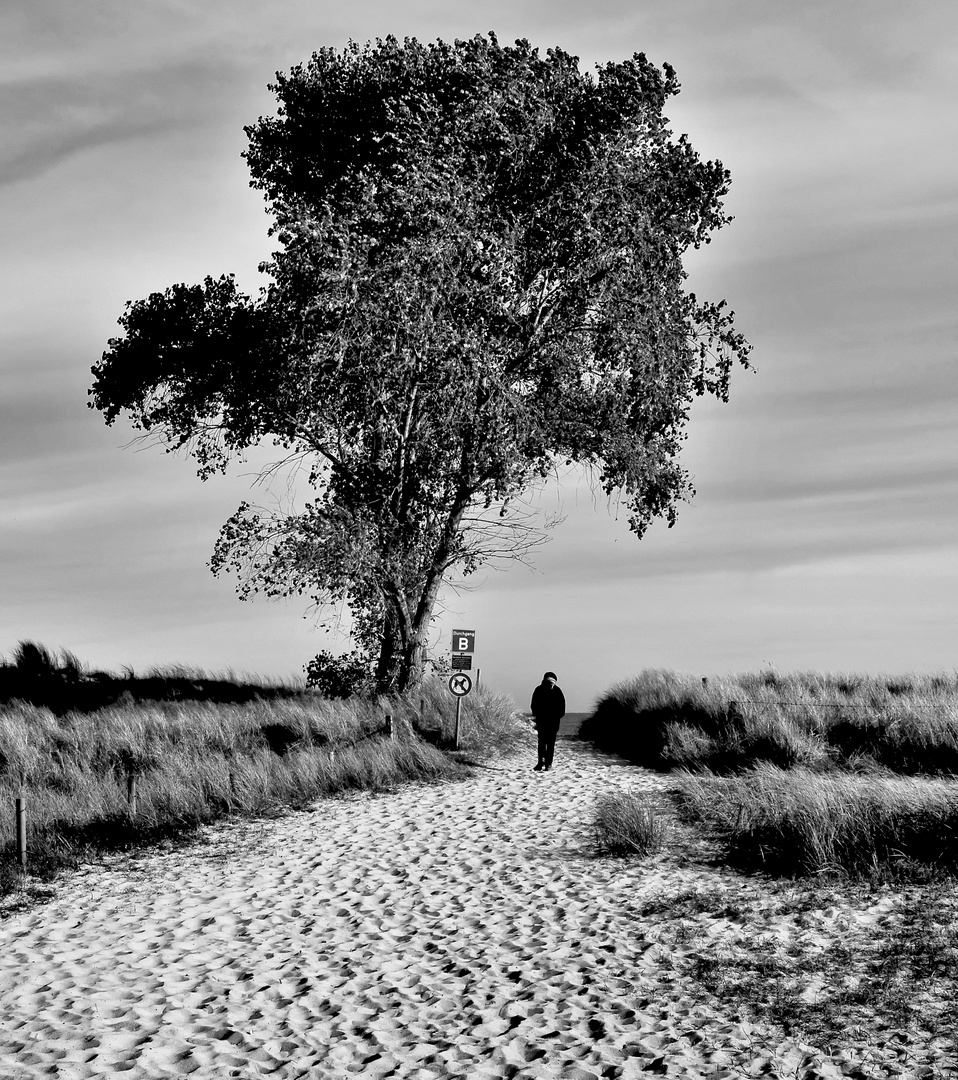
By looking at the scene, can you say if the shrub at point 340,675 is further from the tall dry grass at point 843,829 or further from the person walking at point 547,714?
the tall dry grass at point 843,829

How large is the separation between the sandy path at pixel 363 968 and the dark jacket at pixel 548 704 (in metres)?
5.12

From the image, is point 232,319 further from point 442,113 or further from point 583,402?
point 583,402

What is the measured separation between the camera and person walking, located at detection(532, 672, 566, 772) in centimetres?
1988

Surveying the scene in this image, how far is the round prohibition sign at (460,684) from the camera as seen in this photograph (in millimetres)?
21531

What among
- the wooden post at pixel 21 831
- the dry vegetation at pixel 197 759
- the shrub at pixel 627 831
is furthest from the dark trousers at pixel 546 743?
the wooden post at pixel 21 831

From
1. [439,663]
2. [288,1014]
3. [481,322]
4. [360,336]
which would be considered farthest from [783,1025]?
[439,663]

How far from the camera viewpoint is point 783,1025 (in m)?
7.55

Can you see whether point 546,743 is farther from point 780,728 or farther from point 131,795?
point 131,795

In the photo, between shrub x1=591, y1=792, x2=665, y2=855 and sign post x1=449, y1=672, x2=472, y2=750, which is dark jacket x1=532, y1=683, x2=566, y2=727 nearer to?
sign post x1=449, y1=672, x2=472, y2=750

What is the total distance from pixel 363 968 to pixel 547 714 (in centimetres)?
1091

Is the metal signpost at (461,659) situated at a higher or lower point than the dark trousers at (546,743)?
higher

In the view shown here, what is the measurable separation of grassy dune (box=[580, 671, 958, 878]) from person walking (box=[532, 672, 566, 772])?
81.3 inches

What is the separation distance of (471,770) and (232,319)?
1200 centimetres

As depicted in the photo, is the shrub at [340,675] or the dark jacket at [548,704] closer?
the dark jacket at [548,704]
